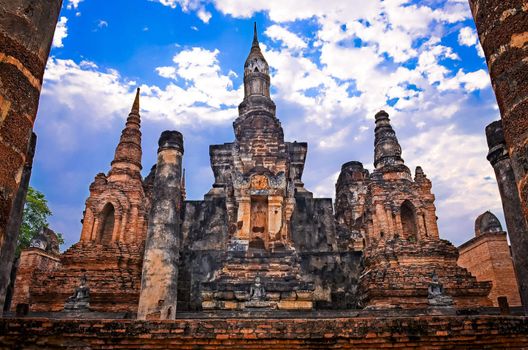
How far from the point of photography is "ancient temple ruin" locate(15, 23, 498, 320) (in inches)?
427

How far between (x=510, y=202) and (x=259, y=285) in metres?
5.92

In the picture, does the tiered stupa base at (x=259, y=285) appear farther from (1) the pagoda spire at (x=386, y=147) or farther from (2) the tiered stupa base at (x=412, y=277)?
(1) the pagoda spire at (x=386, y=147)

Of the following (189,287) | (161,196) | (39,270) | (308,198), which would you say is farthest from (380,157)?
(39,270)

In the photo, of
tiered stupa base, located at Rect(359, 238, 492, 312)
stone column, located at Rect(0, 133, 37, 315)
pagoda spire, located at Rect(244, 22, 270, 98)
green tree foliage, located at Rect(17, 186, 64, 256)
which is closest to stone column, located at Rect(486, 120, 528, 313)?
tiered stupa base, located at Rect(359, 238, 492, 312)

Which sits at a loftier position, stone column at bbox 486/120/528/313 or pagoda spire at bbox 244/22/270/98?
pagoda spire at bbox 244/22/270/98

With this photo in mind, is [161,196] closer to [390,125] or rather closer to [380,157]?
[380,157]

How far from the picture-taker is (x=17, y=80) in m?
3.60

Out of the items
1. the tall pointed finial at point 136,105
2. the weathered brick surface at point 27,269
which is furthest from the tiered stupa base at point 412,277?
the weathered brick surface at point 27,269

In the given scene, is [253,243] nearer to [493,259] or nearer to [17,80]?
[493,259]

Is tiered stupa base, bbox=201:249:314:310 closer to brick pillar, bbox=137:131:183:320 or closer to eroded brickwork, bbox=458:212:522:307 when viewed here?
brick pillar, bbox=137:131:183:320

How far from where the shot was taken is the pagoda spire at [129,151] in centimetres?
1803

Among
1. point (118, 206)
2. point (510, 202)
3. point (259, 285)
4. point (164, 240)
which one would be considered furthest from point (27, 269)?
point (510, 202)

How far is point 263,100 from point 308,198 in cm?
494

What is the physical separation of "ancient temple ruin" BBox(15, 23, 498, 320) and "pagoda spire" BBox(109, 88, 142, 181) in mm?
56
